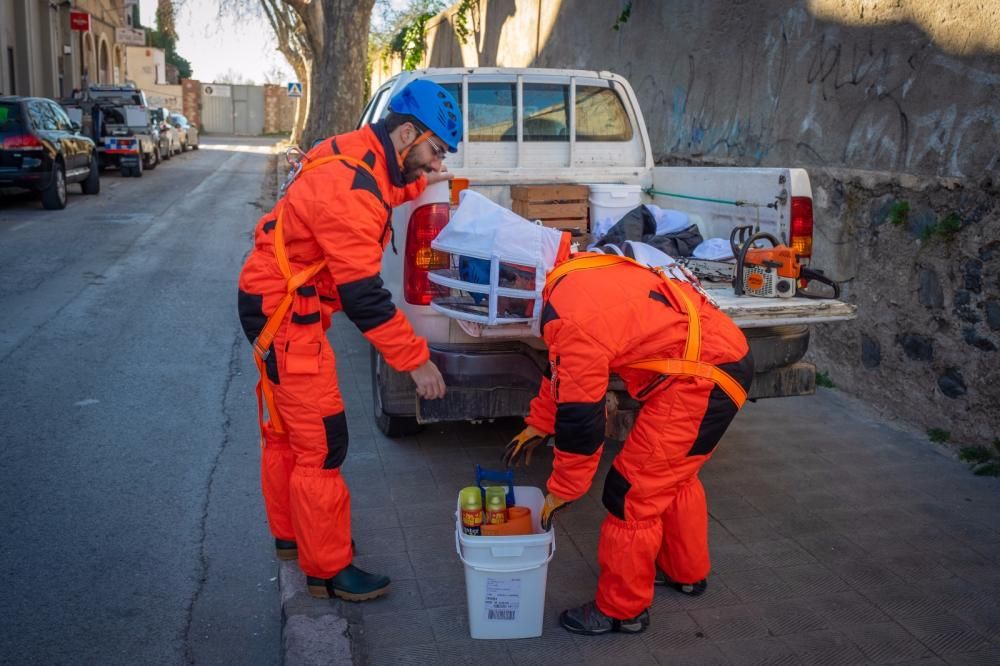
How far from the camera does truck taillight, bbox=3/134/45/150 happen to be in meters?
14.0

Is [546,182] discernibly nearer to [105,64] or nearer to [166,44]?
[105,64]

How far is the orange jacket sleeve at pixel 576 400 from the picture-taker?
304 cm

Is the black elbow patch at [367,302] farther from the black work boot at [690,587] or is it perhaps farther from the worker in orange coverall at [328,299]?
the black work boot at [690,587]

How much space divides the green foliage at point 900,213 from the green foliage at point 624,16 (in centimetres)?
554

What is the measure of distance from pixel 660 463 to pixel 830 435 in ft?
9.55

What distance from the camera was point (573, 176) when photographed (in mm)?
6051

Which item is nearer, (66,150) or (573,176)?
(573,176)

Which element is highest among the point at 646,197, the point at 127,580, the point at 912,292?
the point at 646,197

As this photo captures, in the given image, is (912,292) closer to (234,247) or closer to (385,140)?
(385,140)

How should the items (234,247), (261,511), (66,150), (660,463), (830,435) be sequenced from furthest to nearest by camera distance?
(66,150)
(234,247)
(830,435)
(261,511)
(660,463)

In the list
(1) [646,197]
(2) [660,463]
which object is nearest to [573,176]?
(1) [646,197]

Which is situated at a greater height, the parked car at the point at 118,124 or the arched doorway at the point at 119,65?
the arched doorway at the point at 119,65

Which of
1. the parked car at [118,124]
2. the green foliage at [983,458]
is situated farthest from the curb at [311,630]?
the parked car at [118,124]

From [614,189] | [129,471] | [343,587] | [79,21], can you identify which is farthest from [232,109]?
[343,587]
